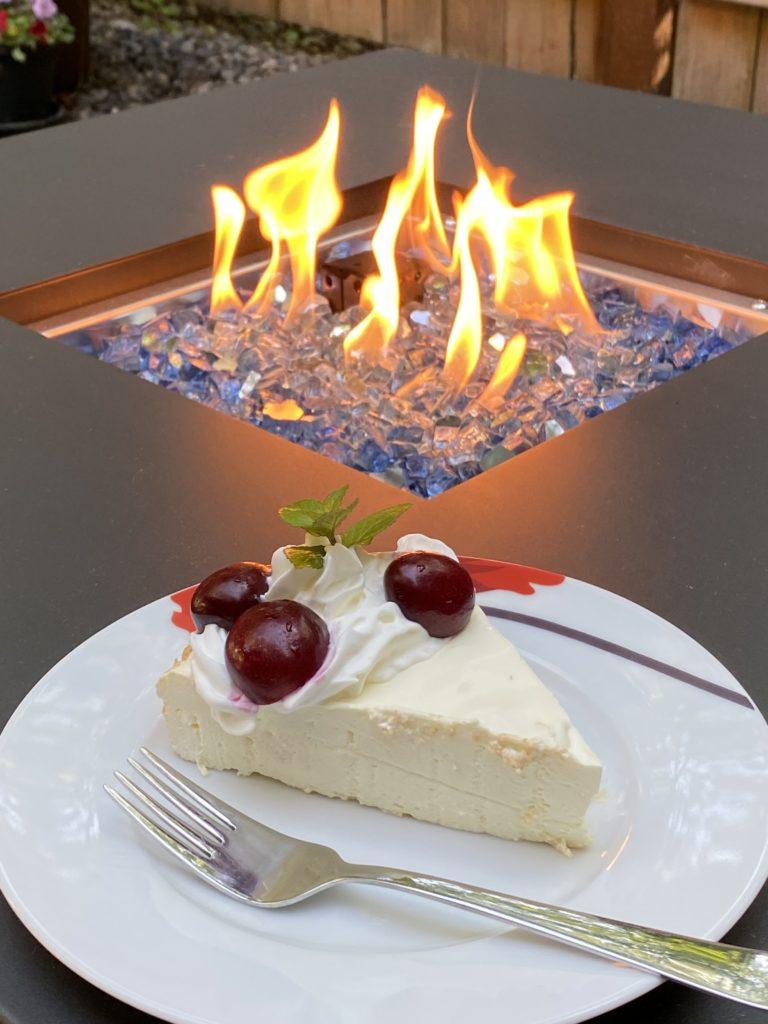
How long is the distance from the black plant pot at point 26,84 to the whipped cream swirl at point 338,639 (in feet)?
12.2

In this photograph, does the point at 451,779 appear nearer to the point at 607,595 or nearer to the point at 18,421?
the point at 607,595

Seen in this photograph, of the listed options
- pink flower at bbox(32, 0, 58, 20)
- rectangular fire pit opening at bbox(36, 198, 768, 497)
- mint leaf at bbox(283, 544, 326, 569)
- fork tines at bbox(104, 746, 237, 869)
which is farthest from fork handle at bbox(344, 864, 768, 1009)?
pink flower at bbox(32, 0, 58, 20)

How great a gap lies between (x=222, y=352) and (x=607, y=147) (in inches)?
29.7

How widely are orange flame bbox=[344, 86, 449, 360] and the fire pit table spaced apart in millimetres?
21

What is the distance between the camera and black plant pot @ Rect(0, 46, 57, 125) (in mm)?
4086

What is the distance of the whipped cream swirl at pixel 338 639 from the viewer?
0.79m

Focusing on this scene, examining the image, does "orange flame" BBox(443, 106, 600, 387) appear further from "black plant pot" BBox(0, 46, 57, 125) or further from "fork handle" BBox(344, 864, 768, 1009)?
"black plant pot" BBox(0, 46, 57, 125)

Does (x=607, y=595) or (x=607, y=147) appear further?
(x=607, y=147)

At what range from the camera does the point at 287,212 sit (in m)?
1.80

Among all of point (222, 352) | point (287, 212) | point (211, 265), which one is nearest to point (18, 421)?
point (222, 352)

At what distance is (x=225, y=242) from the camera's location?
1743 mm

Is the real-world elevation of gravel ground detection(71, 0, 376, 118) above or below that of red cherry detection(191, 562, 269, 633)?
below

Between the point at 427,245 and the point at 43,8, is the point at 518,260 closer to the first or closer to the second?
the point at 427,245

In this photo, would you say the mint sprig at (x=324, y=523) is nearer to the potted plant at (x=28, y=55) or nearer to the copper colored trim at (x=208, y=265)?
the copper colored trim at (x=208, y=265)
